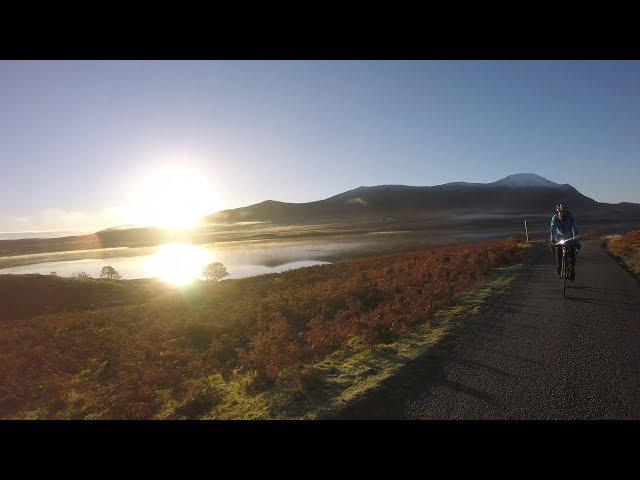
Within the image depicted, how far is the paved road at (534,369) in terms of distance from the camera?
5.50 meters

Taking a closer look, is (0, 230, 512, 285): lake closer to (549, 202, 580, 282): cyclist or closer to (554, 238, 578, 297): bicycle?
(549, 202, 580, 282): cyclist

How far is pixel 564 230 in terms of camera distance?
13.0m

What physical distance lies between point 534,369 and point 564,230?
8.29 metres

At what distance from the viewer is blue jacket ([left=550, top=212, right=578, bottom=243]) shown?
1270cm

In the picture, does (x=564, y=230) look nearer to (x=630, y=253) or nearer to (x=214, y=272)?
(x=630, y=253)

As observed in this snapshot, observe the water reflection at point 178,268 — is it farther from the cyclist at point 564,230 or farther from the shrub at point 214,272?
the cyclist at point 564,230

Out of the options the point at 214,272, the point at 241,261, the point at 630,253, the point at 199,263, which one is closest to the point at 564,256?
the point at 630,253

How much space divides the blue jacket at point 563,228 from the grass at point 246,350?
Answer: 3.04 metres

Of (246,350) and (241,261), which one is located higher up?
(246,350)

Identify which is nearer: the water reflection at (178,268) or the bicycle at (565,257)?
the bicycle at (565,257)

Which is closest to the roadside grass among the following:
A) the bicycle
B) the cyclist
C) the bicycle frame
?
the bicycle

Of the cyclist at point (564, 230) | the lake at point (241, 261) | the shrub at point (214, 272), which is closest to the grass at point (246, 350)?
the cyclist at point (564, 230)

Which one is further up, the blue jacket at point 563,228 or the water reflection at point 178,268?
the blue jacket at point 563,228

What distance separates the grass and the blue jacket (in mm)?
3044
